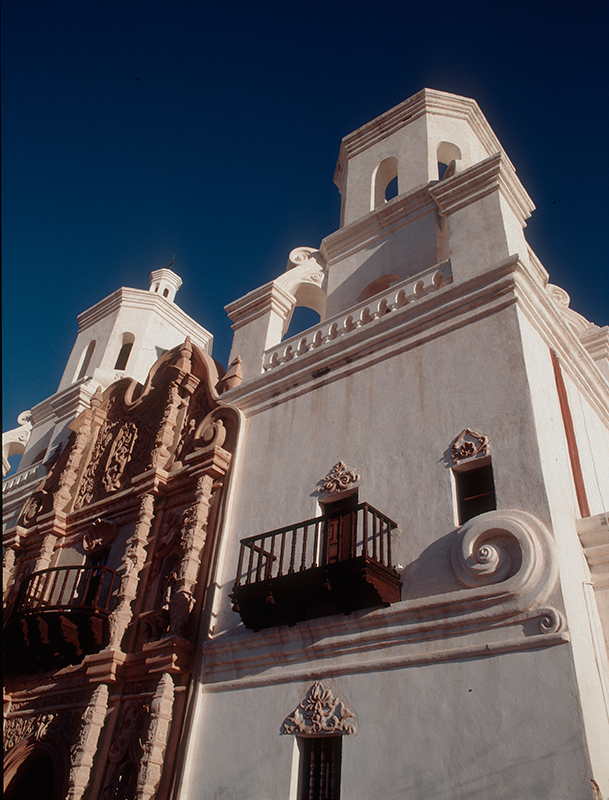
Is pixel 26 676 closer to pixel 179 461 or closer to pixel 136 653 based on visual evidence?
pixel 136 653

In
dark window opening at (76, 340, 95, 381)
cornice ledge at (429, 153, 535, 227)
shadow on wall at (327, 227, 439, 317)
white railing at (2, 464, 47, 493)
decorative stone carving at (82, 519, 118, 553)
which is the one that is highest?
dark window opening at (76, 340, 95, 381)

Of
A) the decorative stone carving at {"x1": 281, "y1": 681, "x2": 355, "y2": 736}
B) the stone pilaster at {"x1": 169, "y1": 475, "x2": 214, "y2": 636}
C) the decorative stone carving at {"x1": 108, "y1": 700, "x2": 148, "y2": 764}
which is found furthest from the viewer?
the stone pilaster at {"x1": 169, "y1": 475, "x2": 214, "y2": 636}

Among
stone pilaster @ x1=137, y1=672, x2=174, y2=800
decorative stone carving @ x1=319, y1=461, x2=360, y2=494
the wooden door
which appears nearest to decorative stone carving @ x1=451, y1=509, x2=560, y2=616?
the wooden door

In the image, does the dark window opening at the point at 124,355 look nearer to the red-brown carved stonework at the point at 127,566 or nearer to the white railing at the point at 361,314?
the red-brown carved stonework at the point at 127,566

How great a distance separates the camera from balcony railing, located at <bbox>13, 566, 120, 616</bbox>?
1099cm

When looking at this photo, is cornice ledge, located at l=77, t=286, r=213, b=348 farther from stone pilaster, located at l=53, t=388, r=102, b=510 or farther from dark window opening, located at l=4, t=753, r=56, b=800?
dark window opening, located at l=4, t=753, r=56, b=800

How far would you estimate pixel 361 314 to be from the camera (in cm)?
1161

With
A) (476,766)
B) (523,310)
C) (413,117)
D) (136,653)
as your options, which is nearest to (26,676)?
(136,653)

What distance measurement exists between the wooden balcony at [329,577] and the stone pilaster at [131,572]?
2809 millimetres

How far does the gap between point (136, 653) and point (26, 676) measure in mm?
3103

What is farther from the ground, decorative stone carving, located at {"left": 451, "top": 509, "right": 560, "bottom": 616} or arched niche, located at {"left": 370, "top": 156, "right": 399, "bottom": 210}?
arched niche, located at {"left": 370, "top": 156, "right": 399, "bottom": 210}

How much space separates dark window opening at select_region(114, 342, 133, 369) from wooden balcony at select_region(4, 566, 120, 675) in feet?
28.3

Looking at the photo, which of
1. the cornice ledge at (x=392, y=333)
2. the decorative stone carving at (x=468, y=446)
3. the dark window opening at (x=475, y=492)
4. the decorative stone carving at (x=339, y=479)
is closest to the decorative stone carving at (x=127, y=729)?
the decorative stone carving at (x=339, y=479)

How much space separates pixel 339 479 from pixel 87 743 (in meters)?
5.35
